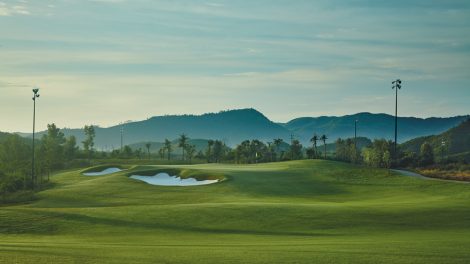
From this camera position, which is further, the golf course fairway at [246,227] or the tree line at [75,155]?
the tree line at [75,155]

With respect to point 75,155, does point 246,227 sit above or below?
below

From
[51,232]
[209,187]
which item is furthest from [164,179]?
[51,232]

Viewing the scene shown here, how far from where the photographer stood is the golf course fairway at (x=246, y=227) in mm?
A: 21547

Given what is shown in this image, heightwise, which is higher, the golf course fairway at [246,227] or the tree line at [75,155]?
the tree line at [75,155]

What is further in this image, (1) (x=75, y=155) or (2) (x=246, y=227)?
(1) (x=75, y=155)

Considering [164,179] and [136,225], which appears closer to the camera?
[136,225]

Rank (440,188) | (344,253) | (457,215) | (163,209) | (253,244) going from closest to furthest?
(344,253), (253,244), (457,215), (163,209), (440,188)

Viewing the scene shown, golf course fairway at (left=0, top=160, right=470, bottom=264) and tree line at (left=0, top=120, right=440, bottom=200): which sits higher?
tree line at (left=0, top=120, right=440, bottom=200)

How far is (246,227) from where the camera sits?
34.1 m

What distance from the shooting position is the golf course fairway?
21.5 metres

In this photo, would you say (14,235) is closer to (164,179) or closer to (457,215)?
(457,215)

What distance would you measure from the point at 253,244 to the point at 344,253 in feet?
19.7

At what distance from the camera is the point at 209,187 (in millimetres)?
62562

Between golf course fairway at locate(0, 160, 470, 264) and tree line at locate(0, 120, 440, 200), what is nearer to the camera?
golf course fairway at locate(0, 160, 470, 264)
